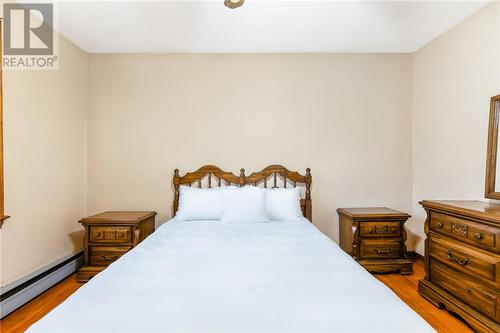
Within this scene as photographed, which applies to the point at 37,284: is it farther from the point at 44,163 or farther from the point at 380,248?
the point at 380,248

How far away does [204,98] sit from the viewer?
141 inches

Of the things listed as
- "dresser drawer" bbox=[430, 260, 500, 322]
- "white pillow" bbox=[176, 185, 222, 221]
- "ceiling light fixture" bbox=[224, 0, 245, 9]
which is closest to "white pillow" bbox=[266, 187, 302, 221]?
"white pillow" bbox=[176, 185, 222, 221]

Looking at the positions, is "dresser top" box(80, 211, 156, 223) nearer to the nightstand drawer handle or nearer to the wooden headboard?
the wooden headboard

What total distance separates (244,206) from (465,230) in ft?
5.85

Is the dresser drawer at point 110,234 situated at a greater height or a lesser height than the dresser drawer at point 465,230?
lesser

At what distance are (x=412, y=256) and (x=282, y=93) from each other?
2.48m

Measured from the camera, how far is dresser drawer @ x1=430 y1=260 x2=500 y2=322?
1960 mm

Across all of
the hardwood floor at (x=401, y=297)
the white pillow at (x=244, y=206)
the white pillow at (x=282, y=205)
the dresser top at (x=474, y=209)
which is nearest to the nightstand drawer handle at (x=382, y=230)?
the hardwood floor at (x=401, y=297)

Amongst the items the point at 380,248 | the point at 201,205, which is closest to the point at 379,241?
the point at 380,248

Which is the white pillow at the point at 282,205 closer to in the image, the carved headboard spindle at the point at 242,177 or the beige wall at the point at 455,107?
the carved headboard spindle at the point at 242,177

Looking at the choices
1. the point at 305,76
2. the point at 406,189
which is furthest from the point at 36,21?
the point at 406,189

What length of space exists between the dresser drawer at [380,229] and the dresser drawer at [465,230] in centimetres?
62

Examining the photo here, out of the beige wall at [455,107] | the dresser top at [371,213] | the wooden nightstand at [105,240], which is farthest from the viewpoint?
the dresser top at [371,213]

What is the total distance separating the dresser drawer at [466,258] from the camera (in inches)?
77.0
